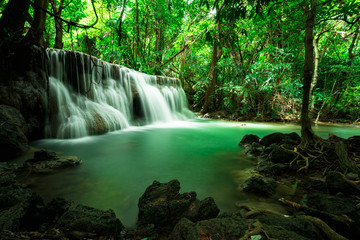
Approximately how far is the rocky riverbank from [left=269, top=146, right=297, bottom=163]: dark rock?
1.96 feet

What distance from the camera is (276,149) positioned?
124 inches

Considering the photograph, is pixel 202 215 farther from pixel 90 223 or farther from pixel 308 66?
pixel 308 66

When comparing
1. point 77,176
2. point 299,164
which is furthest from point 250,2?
point 77,176

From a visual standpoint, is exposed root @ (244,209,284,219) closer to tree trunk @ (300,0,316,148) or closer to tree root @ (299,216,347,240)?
tree root @ (299,216,347,240)

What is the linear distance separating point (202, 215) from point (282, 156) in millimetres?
2227

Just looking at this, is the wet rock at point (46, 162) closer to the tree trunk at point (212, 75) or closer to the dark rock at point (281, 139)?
the dark rock at point (281, 139)

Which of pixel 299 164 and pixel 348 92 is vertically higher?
pixel 348 92

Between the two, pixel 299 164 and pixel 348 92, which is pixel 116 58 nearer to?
pixel 299 164

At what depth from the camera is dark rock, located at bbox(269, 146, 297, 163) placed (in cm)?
302

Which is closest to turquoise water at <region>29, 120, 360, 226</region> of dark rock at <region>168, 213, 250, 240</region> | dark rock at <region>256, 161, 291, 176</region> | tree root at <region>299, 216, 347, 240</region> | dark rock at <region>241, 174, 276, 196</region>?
dark rock at <region>241, 174, 276, 196</region>

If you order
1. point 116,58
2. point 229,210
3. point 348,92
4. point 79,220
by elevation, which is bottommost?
point 229,210

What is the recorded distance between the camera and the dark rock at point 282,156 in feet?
9.91

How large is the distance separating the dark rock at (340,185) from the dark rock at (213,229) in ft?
4.86

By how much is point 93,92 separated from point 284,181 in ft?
23.3
